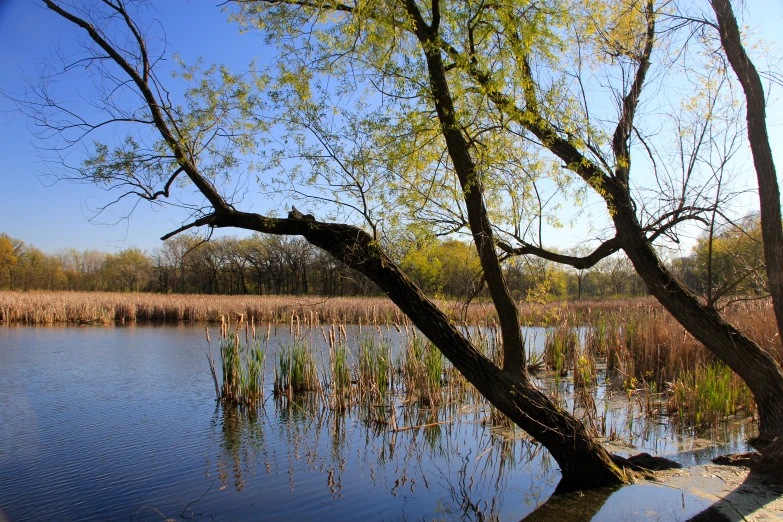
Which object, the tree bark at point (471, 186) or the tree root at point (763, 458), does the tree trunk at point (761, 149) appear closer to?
the tree root at point (763, 458)

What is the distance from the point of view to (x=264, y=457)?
18.9 ft

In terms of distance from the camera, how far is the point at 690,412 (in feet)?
21.9

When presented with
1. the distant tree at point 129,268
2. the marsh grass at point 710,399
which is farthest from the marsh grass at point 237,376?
the distant tree at point 129,268

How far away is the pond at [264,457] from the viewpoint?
450cm

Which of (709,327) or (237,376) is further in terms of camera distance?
(237,376)

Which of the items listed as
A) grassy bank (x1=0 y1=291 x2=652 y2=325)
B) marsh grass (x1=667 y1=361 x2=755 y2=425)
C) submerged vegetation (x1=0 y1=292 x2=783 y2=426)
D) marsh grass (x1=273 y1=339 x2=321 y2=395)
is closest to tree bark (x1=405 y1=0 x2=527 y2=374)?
submerged vegetation (x1=0 y1=292 x2=783 y2=426)

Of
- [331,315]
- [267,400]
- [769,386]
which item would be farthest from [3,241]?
[769,386]

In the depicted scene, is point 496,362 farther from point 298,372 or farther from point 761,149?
point 761,149

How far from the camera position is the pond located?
14.8ft

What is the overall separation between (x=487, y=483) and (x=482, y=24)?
14.5 ft

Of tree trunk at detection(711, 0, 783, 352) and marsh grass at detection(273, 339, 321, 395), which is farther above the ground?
tree trunk at detection(711, 0, 783, 352)

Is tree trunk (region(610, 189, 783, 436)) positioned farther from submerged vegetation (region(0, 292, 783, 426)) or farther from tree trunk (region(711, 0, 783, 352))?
submerged vegetation (region(0, 292, 783, 426))

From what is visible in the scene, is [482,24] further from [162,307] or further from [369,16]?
[162,307]

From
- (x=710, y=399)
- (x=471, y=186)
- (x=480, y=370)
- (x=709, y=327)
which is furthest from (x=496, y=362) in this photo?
(x=471, y=186)
